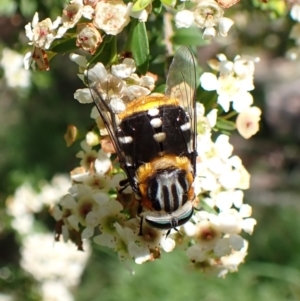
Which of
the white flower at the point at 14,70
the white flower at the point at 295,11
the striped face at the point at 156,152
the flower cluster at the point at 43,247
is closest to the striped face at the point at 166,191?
the striped face at the point at 156,152

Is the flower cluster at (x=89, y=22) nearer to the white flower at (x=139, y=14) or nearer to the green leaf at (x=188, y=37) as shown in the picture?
the white flower at (x=139, y=14)

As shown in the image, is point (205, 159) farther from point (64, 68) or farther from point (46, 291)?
point (64, 68)

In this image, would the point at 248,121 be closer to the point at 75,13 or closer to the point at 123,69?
the point at 123,69

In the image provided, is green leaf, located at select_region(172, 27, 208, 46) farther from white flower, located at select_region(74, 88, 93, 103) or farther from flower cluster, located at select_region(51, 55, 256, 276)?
white flower, located at select_region(74, 88, 93, 103)

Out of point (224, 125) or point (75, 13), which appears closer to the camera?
point (75, 13)

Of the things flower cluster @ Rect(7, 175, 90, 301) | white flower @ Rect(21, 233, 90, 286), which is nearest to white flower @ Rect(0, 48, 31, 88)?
flower cluster @ Rect(7, 175, 90, 301)

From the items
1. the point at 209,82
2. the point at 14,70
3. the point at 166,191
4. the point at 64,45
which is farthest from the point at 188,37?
the point at 14,70

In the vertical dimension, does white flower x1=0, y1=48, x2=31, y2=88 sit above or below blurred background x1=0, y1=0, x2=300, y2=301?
above
